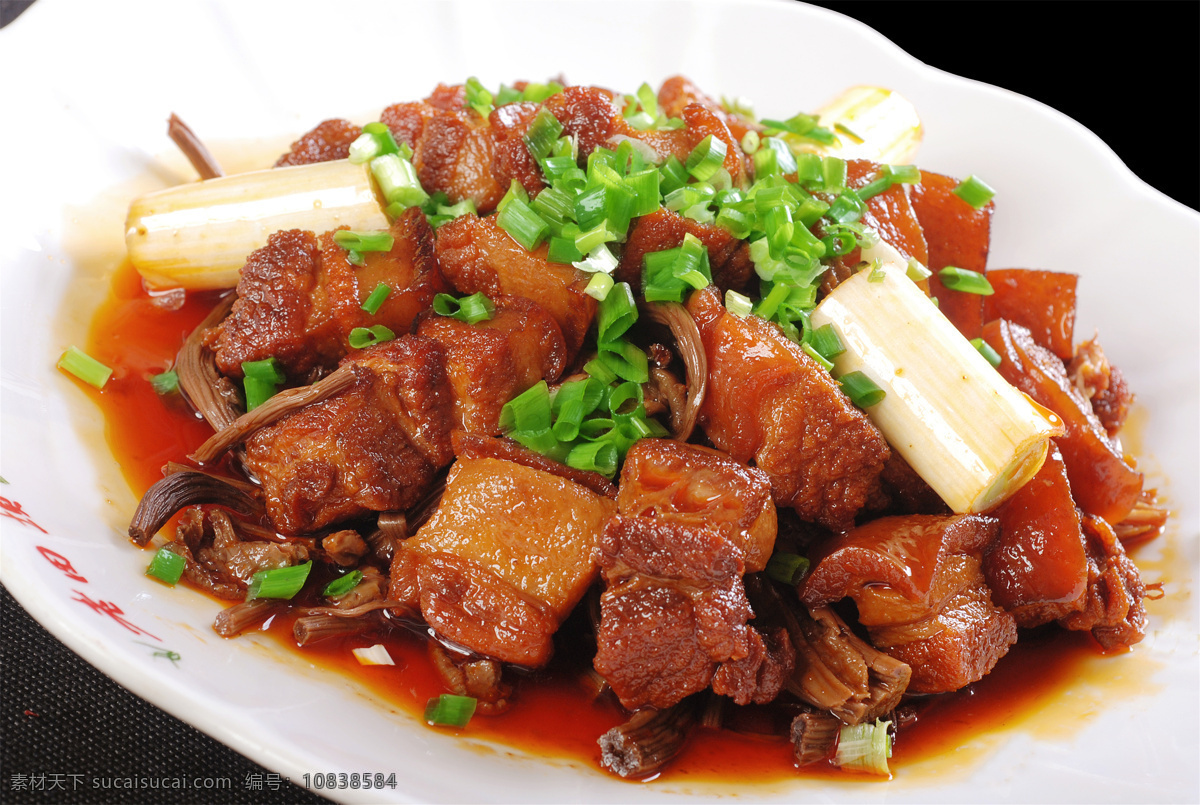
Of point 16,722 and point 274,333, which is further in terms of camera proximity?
point 274,333

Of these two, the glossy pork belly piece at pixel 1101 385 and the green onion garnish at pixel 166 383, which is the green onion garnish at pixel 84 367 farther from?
the glossy pork belly piece at pixel 1101 385

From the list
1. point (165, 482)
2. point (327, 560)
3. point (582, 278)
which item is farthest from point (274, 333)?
point (582, 278)

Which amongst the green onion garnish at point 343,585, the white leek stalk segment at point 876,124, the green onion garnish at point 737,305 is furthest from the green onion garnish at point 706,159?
the green onion garnish at point 343,585

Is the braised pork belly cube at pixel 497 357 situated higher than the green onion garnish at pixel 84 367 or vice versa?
the green onion garnish at pixel 84 367

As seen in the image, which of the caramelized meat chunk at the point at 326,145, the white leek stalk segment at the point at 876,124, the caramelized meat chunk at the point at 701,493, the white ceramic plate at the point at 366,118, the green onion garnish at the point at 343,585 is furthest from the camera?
the white leek stalk segment at the point at 876,124

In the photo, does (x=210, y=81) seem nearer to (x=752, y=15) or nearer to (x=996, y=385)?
(x=752, y=15)
